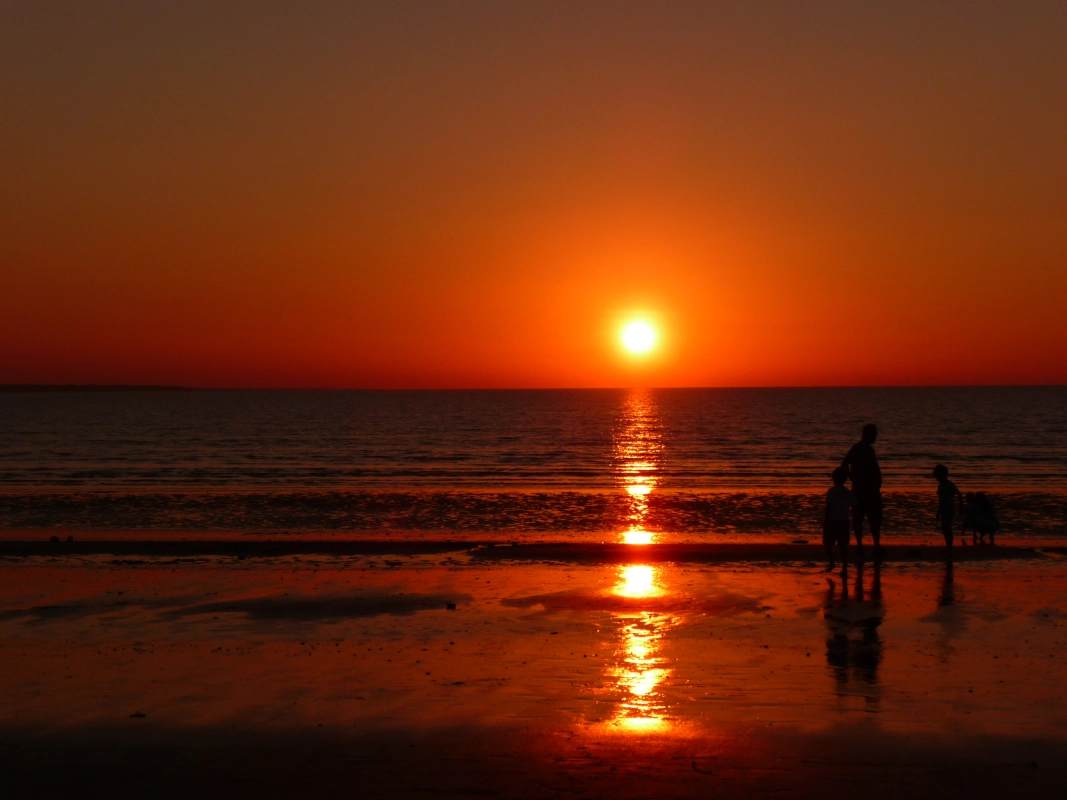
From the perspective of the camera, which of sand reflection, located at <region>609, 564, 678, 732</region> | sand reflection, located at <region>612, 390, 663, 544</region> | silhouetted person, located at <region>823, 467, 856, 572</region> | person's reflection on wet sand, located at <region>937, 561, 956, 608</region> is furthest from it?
sand reflection, located at <region>612, 390, 663, 544</region>

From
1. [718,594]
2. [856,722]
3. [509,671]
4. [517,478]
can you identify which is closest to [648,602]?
[718,594]

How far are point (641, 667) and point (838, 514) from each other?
723 centimetres

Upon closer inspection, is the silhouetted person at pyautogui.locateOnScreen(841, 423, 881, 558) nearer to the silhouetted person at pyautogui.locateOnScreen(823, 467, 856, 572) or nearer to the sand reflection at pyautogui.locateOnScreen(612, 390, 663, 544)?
the silhouetted person at pyautogui.locateOnScreen(823, 467, 856, 572)

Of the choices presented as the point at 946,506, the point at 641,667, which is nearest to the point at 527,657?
the point at 641,667

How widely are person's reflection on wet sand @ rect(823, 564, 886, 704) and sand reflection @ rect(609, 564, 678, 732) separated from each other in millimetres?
1750

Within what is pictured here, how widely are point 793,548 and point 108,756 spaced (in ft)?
47.2

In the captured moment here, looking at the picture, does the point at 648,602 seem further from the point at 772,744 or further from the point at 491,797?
the point at 491,797

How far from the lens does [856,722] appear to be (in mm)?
7906

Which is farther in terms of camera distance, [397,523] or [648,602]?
[397,523]

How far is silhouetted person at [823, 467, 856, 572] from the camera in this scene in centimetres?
1558

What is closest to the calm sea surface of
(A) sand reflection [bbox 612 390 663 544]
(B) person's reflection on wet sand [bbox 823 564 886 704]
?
(A) sand reflection [bbox 612 390 663 544]

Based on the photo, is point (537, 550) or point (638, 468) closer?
point (537, 550)

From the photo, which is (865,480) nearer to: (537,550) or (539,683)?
(537,550)

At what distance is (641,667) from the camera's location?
9.66 meters
